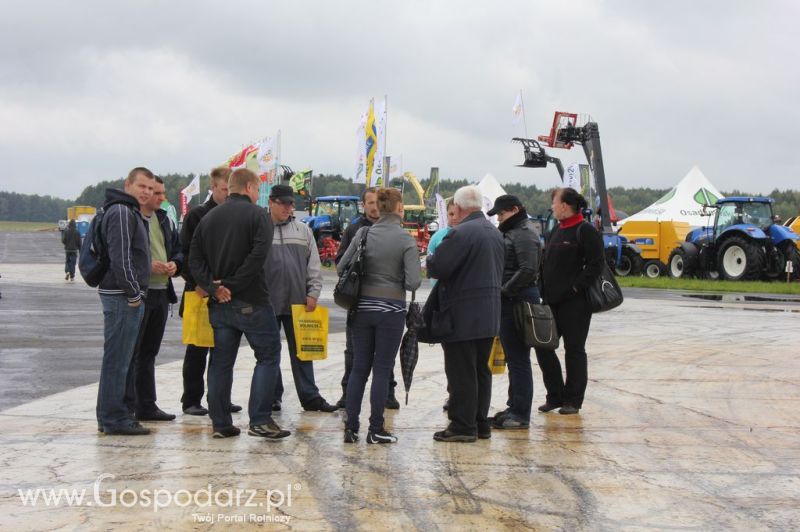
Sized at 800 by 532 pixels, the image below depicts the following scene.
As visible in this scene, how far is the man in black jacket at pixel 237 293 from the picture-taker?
6.54 metres

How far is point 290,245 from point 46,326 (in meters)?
7.74

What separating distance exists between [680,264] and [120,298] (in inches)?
1029

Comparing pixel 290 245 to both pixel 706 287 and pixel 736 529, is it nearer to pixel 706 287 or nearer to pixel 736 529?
pixel 736 529

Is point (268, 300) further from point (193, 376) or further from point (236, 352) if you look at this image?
point (193, 376)

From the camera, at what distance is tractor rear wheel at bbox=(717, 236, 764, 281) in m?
27.1

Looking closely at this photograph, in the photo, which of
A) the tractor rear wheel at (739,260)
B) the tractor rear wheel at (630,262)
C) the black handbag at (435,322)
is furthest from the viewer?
the tractor rear wheel at (630,262)

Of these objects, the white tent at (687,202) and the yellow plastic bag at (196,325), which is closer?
the yellow plastic bag at (196,325)

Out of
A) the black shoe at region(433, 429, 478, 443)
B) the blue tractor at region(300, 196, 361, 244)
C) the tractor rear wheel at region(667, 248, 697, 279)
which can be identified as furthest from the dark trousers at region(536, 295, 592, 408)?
the blue tractor at region(300, 196, 361, 244)

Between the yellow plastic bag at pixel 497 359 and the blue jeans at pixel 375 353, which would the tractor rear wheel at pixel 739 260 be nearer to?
the yellow plastic bag at pixel 497 359

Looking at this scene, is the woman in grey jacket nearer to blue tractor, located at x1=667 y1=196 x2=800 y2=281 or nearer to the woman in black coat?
the woman in black coat

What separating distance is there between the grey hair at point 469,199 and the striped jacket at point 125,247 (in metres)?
2.25

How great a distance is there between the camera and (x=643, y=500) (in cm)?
515

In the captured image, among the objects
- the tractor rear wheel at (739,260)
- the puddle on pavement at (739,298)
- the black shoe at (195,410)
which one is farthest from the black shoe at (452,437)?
the tractor rear wheel at (739,260)

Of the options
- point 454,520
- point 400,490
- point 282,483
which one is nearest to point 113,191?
point 282,483
